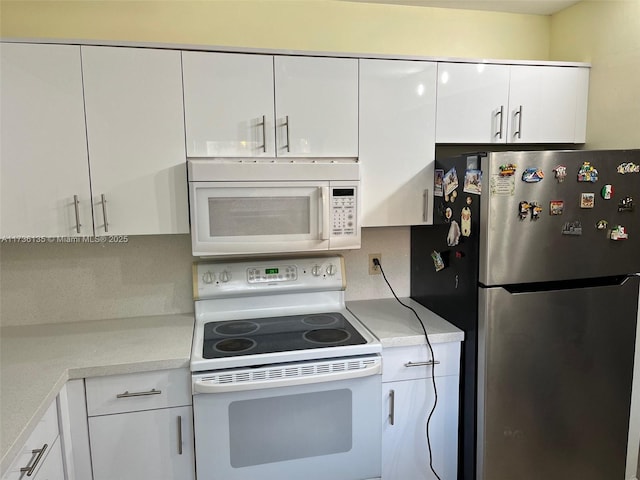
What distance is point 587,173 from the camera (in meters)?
1.80

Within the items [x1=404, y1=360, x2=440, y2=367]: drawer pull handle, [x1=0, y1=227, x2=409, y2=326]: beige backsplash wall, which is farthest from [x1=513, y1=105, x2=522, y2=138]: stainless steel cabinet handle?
[x1=0, y1=227, x2=409, y2=326]: beige backsplash wall

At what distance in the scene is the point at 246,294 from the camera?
2.18m

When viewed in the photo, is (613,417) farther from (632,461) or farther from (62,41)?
(62,41)

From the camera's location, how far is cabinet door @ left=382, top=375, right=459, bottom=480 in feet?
6.32

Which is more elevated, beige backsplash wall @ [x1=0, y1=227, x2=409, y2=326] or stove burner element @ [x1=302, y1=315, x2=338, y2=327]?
beige backsplash wall @ [x1=0, y1=227, x2=409, y2=326]

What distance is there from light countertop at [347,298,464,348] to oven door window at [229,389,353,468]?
31 cm

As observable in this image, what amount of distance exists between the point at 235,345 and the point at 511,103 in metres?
1.74

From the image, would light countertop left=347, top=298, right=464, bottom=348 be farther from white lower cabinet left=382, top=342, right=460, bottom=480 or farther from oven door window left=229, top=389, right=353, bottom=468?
oven door window left=229, top=389, right=353, bottom=468

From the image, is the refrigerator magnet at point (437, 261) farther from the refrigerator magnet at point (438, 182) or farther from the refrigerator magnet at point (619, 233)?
the refrigerator magnet at point (619, 233)

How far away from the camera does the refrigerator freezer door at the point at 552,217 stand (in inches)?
Answer: 68.7

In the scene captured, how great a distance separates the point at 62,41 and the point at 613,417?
285 cm

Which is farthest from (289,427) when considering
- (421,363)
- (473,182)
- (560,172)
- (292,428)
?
(560,172)

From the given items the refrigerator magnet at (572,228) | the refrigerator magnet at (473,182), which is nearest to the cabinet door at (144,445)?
the refrigerator magnet at (473,182)

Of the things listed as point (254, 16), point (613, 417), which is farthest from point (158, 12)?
point (613, 417)
